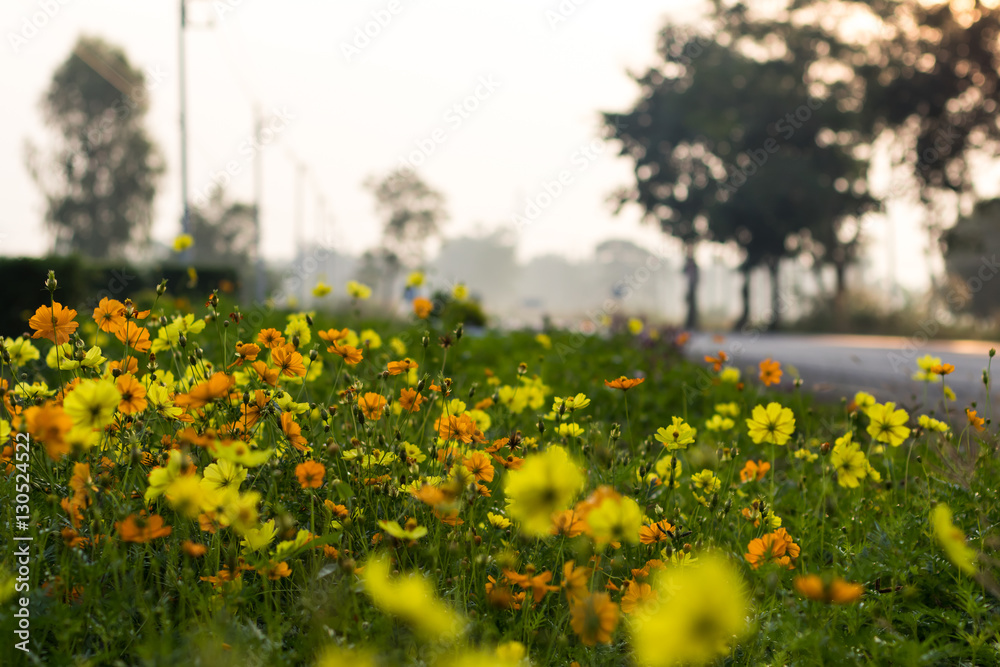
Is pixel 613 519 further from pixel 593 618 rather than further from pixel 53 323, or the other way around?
pixel 53 323

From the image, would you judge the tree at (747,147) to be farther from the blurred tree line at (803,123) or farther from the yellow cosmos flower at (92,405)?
the yellow cosmos flower at (92,405)

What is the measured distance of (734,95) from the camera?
19.8 m

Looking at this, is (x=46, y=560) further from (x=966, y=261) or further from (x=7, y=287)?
(x=966, y=261)

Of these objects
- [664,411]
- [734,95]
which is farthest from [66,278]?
[734,95]

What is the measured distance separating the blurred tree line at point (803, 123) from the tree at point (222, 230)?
18.3m

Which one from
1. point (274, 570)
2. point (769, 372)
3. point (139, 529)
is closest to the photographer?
point (139, 529)

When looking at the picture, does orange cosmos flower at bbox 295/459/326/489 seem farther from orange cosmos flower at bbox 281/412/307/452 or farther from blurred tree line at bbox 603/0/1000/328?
blurred tree line at bbox 603/0/1000/328

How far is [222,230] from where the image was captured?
3241 cm

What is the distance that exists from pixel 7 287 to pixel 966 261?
33.5 metres

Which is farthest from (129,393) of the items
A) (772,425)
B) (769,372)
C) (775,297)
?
(775,297)

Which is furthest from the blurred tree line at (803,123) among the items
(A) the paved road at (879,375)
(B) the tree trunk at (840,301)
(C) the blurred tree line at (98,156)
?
(C) the blurred tree line at (98,156)

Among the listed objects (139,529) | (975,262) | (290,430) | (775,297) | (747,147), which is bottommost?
(139,529)

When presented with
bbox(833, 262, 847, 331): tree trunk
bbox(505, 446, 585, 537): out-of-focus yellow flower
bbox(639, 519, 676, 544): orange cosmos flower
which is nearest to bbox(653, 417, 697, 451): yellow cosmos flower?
bbox(639, 519, 676, 544): orange cosmos flower

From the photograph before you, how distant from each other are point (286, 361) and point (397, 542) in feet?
1.83
